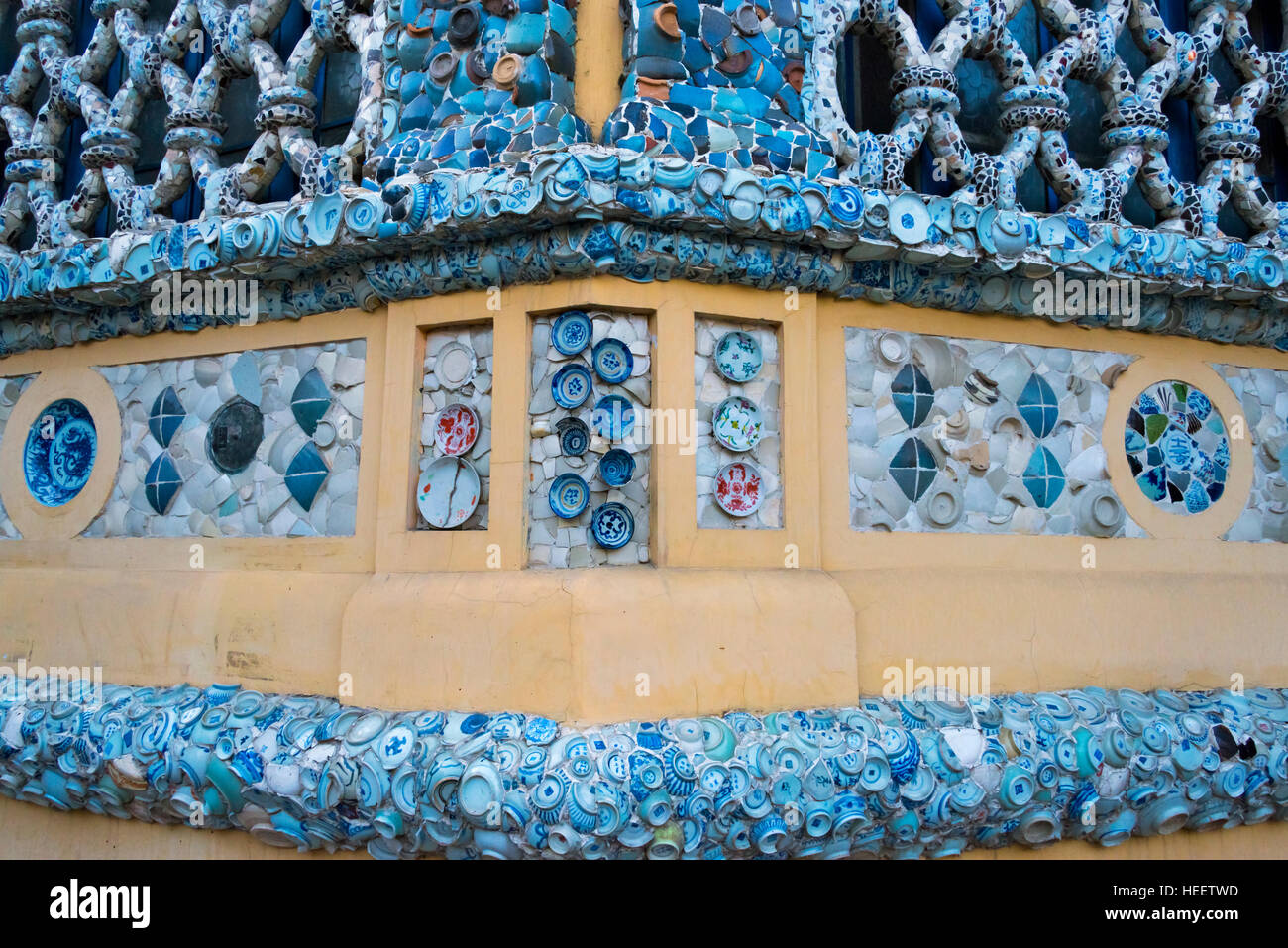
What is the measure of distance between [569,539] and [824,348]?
1.60 metres

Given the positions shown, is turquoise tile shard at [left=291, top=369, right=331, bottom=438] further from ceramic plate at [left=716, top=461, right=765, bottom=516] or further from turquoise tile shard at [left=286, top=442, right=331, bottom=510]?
ceramic plate at [left=716, top=461, right=765, bottom=516]

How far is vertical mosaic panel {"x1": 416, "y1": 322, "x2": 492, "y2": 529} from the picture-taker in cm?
511

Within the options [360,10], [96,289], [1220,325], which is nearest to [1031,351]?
[1220,325]

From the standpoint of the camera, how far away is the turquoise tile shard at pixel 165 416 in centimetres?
623

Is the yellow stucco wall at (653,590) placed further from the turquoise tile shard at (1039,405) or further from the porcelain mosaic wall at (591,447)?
the turquoise tile shard at (1039,405)

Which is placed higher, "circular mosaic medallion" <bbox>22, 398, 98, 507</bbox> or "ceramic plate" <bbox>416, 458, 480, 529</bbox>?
"circular mosaic medallion" <bbox>22, 398, 98, 507</bbox>

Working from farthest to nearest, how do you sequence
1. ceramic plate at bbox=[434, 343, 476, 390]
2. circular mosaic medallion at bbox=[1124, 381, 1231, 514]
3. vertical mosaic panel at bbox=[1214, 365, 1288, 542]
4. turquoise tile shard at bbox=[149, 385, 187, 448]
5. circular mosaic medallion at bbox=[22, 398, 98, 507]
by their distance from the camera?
circular mosaic medallion at bbox=[22, 398, 98, 507] < vertical mosaic panel at bbox=[1214, 365, 1288, 542] < turquoise tile shard at bbox=[149, 385, 187, 448] < circular mosaic medallion at bbox=[1124, 381, 1231, 514] < ceramic plate at bbox=[434, 343, 476, 390]

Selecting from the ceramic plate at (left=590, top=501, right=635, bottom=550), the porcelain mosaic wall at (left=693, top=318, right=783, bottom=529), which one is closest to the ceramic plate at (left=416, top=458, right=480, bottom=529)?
the ceramic plate at (left=590, top=501, right=635, bottom=550)

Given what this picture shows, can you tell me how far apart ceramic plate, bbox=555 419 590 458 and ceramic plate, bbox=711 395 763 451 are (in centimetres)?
59

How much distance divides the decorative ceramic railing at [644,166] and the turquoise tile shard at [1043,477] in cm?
74

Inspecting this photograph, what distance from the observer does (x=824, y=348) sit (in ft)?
17.9

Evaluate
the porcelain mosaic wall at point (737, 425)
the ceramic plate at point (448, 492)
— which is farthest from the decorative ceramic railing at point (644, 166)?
the ceramic plate at point (448, 492)

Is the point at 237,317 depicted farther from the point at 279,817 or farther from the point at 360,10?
the point at 279,817

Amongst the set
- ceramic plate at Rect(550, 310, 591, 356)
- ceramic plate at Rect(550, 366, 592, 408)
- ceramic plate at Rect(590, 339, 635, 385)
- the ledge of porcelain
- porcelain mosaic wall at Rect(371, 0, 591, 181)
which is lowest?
ceramic plate at Rect(550, 366, 592, 408)
